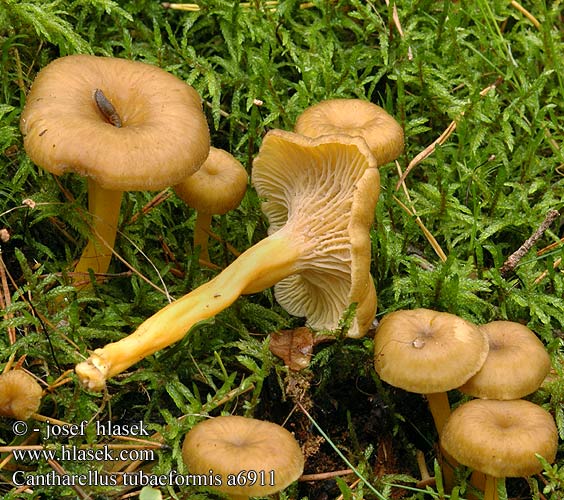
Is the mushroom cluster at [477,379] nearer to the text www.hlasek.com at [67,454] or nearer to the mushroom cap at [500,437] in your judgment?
the mushroom cap at [500,437]

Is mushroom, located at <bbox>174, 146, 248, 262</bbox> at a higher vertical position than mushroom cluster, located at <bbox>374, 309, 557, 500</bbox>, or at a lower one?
higher

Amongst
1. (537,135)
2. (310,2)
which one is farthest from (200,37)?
(537,135)

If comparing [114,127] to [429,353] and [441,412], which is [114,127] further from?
[441,412]

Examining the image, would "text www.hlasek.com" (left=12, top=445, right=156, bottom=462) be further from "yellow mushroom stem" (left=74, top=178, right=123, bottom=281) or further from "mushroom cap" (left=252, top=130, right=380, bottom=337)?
"mushroom cap" (left=252, top=130, right=380, bottom=337)

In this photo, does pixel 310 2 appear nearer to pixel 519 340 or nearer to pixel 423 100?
pixel 423 100

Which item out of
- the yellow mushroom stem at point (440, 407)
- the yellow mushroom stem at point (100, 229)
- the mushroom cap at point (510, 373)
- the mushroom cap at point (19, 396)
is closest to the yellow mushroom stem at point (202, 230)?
the yellow mushroom stem at point (100, 229)

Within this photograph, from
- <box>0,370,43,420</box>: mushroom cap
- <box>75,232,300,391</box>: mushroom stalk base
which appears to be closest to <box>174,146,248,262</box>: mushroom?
<box>75,232,300,391</box>: mushroom stalk base

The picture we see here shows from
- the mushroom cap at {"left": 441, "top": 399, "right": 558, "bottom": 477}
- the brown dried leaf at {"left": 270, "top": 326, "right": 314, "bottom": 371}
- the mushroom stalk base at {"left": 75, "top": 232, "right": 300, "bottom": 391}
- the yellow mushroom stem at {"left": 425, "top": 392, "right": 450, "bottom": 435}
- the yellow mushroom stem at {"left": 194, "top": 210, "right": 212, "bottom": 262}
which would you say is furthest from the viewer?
the yellow mushroom stem at {"left": 194, "top": 210, "right": 212, "bottom": 262}
